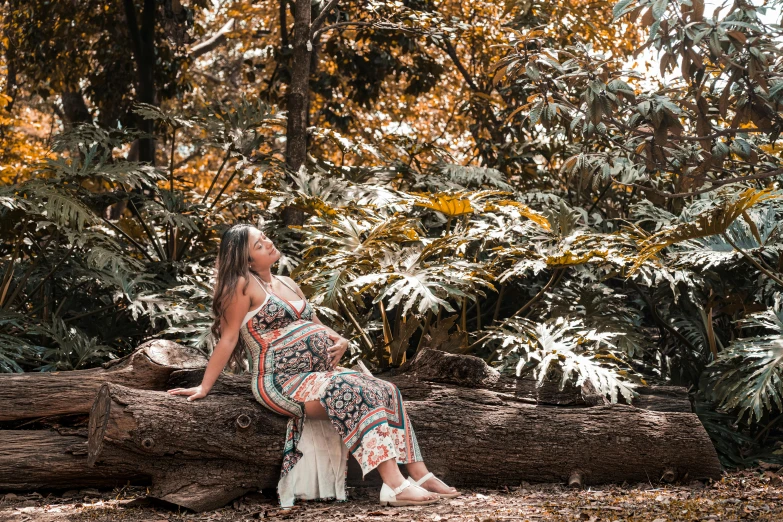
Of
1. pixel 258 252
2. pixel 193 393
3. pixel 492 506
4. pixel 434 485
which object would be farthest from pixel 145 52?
pixel 492 506

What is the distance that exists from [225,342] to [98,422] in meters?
0.73

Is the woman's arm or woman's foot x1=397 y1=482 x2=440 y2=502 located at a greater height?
the woman's arm

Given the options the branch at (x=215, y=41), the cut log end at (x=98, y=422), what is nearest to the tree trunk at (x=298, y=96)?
the cut log end at (x=98, y=422)

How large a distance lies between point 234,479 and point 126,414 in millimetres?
666

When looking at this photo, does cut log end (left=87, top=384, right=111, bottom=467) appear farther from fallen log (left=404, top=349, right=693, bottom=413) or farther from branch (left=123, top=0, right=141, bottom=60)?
branch (left=123, top=0, right=141, bottom=60)

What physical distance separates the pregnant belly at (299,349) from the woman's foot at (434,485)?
0.77 m

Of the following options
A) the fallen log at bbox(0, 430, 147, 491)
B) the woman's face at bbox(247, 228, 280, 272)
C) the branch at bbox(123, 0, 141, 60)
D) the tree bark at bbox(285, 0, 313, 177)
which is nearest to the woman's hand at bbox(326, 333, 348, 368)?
the woman's face at bbox(247, 228, 280, 272)

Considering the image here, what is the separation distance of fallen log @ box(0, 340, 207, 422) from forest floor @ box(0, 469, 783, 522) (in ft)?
1.71

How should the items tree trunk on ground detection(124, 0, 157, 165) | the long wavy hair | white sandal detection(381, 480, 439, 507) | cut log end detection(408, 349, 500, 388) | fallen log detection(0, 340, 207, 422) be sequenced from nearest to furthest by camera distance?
white sandal detection(381, 480, 439, 507) < the long wavy hair < fallen log detection(0, 340, 207, 422) < cut log end detection(408, 349, 500, 388) < tree trunk on ground detection(124, 0, 157, 165)

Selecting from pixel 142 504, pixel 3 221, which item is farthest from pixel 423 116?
pixel 142 504

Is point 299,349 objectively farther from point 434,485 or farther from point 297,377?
point 434,485

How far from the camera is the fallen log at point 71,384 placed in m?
5.01

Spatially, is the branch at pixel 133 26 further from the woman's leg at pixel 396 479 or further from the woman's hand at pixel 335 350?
the woman's leg at pixel 396 479

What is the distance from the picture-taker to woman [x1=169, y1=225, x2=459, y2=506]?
430 cm
